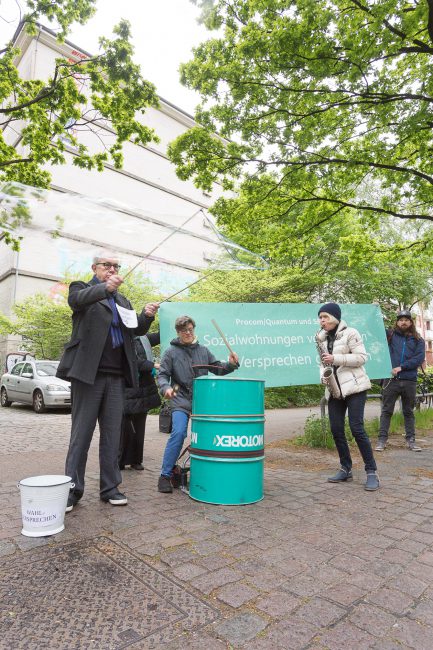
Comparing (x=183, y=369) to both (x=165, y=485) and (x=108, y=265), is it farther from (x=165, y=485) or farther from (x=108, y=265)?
(x=108, y=265)

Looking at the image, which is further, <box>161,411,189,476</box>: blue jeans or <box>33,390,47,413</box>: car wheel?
<box>33,390,47,413</box>: car wheel

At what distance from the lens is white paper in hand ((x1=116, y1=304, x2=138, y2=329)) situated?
11.8 feet

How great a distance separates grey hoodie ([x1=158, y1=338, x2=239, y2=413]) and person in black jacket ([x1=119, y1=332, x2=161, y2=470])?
749 millimetres

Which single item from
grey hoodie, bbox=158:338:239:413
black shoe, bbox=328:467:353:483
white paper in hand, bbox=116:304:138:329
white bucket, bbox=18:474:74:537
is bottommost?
black shoe, bbox=328:467:353:483

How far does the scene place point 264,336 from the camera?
22.7 feet

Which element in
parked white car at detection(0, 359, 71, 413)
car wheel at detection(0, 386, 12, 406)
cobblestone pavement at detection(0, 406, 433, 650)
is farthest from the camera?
car wheel at detection(0, 386, 12, 406)

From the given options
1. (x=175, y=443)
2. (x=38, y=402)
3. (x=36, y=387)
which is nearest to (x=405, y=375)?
(x=175, y=443)

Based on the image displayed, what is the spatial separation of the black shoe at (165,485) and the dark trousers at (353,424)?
6.10ft

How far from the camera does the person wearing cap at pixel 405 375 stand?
6676 millimetres

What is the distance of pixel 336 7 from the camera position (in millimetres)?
7520

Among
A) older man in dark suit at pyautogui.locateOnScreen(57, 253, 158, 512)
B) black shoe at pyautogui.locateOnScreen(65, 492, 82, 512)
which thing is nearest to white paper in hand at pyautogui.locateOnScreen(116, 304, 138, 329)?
older man in dark suit at pyautogui.locateOnScreen(57, 253, 158, 512)

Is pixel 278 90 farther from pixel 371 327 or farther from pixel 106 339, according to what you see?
pixel 106 339

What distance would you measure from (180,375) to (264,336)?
9.02 ft

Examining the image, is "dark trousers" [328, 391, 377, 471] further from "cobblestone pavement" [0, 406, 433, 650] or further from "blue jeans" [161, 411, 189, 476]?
"blue jeans" [161, 411, 189, 476]
